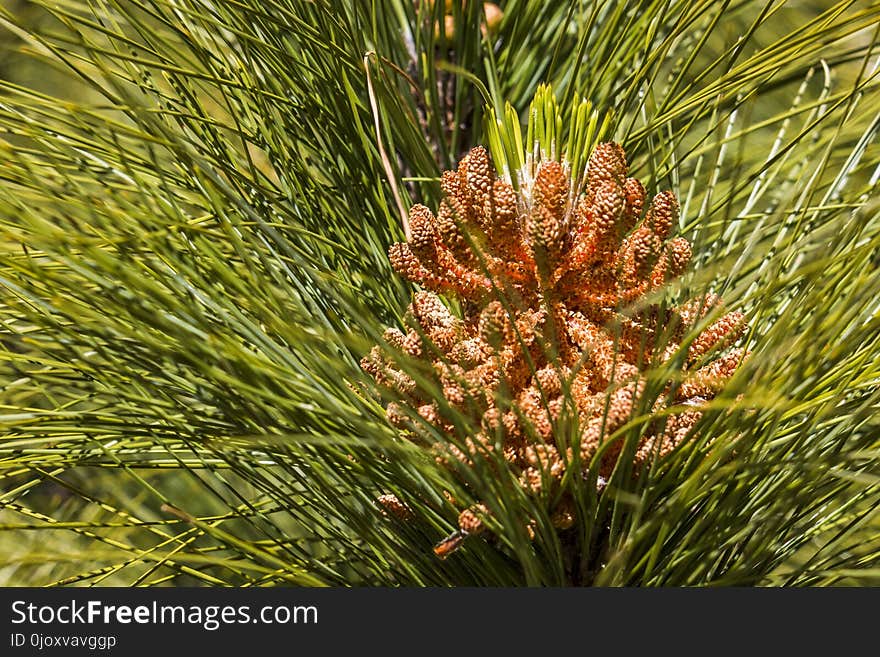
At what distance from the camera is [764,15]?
652 millimetres

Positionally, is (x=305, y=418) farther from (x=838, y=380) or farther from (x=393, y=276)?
(x=838, y=380)

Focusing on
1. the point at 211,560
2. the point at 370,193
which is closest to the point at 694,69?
the point at 370,193

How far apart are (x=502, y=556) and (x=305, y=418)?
0.19 m

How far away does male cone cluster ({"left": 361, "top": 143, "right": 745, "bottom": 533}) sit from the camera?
0.58 metres

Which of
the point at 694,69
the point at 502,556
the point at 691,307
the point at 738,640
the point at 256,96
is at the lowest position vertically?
the point at 738,640

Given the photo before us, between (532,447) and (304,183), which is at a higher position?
(304,183)

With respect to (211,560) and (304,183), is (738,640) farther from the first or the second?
(304,183)

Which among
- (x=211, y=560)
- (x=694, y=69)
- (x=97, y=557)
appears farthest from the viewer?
(x=694, y=69)

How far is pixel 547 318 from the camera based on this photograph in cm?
61

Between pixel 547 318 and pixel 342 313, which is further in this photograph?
pixel 342 313

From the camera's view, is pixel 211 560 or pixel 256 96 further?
pixel 256 96

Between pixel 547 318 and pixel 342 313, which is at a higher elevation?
pixel 342 313

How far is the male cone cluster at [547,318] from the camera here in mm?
577

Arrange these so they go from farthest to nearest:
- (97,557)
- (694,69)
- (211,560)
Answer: (694,69) → (97,557) → (211,560)
